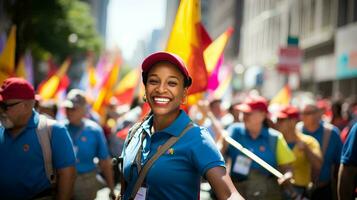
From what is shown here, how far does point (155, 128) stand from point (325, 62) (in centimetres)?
2817

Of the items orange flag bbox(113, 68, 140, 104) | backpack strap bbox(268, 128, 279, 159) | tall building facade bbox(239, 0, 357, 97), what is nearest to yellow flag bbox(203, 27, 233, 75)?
backpack strap bbox(268, 128, 279, 159)

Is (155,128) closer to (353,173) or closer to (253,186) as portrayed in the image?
(353,173)

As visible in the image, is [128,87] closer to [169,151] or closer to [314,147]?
[314,147]

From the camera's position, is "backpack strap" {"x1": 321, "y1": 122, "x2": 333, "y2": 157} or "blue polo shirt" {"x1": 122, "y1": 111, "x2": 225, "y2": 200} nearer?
"blue polo shirt" {"x1": 122, "y1": 111, "x2": 225, "y2": 200}

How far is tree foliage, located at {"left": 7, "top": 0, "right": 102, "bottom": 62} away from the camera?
22984mm

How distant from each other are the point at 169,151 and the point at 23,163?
145 centimetres

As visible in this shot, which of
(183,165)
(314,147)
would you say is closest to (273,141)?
(314,147)

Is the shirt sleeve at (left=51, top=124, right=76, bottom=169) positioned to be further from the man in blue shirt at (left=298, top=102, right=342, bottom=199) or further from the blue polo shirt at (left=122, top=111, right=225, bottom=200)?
the man in blue shirt at (left=298, top=102, right=342, bottom=199)

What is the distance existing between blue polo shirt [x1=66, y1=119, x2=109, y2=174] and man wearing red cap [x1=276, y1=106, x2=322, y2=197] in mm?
2317

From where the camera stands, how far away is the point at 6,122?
12.1 ft

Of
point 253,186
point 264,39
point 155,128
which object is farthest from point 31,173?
point 264,39

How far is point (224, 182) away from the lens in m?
2.54

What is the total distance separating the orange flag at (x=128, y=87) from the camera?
1282cm

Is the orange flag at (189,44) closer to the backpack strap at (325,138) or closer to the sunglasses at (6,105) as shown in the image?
the backpack strap at (325,138)
